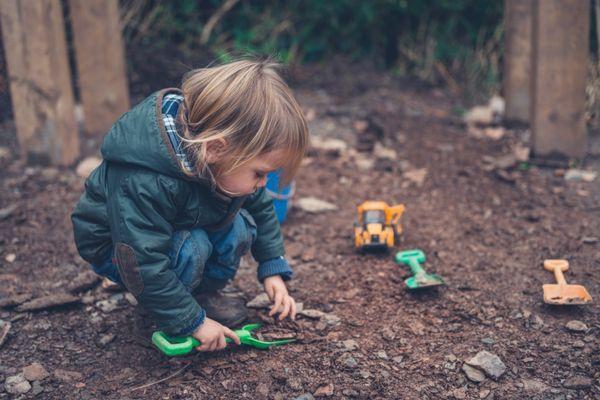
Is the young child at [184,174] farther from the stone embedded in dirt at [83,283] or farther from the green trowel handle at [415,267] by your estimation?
the green trowel handle at [415,267]

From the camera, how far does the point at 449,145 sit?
4066 mm

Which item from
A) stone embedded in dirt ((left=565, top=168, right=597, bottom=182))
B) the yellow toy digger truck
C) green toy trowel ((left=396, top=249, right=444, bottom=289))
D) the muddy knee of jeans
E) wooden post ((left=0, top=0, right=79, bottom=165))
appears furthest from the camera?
stone embedded in dirt ((left=565, top=168, right=597, bottom=182))

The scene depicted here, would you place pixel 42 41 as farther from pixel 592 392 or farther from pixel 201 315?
pixel 592 392

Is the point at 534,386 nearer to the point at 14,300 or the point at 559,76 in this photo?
the point at 14,300

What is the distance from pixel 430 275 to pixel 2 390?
4.95ft

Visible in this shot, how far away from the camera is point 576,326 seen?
7.24ft

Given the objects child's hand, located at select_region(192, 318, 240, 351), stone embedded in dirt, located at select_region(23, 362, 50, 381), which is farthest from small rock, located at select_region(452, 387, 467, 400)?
stone embedded in dirt, located at select_region(23, 362, 50, 381)

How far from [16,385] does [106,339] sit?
33cm

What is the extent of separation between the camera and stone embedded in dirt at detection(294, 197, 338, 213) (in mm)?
3307

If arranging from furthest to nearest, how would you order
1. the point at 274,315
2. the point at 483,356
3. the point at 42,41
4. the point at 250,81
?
1. the point at 42,41
2. the point at 274,315
3. the point at 483,356
4. the point at 250,81

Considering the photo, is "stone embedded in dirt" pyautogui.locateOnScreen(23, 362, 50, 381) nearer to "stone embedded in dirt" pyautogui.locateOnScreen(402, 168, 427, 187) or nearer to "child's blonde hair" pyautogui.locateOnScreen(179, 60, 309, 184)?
"child's blonde hair" pyautogui.locateOnScreen(179, 60, 309, 184)

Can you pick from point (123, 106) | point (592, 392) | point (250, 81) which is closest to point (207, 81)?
point (250, 81)

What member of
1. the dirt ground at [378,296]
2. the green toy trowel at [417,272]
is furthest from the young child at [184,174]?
the green toy trowel at [417,272]

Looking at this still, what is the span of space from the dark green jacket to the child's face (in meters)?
0.05
